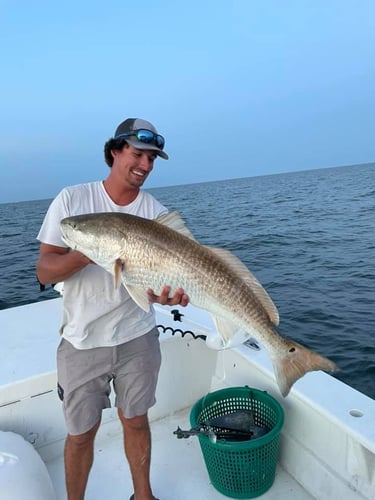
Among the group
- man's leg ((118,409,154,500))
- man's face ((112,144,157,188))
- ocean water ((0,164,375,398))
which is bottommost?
ocean water ((0,164,375,398))

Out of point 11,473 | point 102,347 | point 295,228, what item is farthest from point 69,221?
point 295,228

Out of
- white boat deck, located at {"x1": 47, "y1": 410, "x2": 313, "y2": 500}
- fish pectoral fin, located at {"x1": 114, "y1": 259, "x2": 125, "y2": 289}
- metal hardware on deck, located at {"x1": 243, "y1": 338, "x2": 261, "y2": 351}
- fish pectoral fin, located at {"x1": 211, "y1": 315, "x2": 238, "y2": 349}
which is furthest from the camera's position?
metal hardware on deck, located at {"x1": 243, "y1": 338, "x2": 261, "y2": 351}

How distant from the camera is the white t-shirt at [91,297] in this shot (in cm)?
278

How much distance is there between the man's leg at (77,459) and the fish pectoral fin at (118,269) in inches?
44.5

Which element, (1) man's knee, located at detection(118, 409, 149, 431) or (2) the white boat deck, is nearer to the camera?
(1) man's knee, located at detection(118, 409, 149, 431)

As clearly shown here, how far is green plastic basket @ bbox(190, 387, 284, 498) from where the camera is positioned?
3275mm

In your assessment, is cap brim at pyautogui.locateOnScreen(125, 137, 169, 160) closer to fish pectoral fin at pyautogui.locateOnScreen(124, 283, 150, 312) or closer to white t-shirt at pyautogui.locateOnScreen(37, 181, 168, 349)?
white t-shirt at pyautogui.locateOnScreen(37, 181, 168, 349)

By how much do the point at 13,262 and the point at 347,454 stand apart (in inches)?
693

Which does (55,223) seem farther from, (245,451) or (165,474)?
(165,474)

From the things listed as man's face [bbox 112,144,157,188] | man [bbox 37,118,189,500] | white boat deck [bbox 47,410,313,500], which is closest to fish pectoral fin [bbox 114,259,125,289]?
man [bbox 37,118,189,500]

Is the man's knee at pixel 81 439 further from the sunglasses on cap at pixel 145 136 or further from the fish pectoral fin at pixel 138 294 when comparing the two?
the sunglasses on cap at pixel 145 136

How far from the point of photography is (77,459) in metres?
2.91

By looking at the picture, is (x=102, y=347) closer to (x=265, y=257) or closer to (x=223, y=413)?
(x=223, y=413)

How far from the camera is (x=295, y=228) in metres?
21.5
